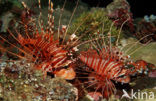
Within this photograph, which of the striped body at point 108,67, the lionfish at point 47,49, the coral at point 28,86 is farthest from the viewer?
the striped body at point 108,67

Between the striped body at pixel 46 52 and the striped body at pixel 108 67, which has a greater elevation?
the striped body at pixel 46 52

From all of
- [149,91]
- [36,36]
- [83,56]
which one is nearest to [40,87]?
[36,36]

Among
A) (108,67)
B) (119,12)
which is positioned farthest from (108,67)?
(119,12)

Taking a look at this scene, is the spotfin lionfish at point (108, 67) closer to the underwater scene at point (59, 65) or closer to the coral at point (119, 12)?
the underwater scene at point (59, 65)

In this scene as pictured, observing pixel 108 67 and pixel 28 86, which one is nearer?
pixel 28 86

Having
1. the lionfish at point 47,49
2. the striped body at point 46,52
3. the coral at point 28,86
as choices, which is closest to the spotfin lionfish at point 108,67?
the lionfish at point 47,49

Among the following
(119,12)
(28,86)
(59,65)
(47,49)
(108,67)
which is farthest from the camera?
(119,12)

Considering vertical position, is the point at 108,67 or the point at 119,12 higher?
the point at 119,12

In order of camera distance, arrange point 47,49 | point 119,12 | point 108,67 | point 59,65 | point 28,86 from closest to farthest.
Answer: point 28,86
point 47,49
point 59,65
point 108,67
point 119,12

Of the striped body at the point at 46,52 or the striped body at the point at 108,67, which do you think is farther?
the striped body at the point at 108,67

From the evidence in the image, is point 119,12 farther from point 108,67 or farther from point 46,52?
point 46,52
